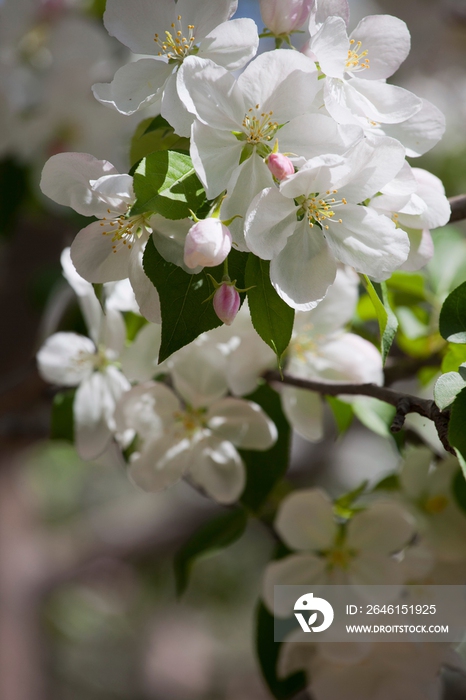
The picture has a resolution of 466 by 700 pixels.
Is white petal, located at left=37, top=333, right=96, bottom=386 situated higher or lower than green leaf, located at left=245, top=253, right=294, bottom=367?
lower

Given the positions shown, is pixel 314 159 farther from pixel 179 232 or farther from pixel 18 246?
pixel 18 246

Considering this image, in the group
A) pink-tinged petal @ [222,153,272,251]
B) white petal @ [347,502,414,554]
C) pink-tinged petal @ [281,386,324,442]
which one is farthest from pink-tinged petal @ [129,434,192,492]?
pink-tinged petal @ [222,153,272,251]

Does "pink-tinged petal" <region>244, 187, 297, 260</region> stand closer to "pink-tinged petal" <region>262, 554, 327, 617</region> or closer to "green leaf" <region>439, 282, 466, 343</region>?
"green leaf" <region>439, 282, 466, 343</region>

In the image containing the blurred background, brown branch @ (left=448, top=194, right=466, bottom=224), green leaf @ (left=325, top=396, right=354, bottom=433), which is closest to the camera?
brown branch @ (left=448, top=194, right=466, bottom=224)

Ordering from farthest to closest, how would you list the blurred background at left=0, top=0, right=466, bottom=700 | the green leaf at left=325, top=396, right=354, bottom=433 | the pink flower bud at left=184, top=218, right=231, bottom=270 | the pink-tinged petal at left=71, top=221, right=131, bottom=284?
the blurred background at left=0, top=0, right=466, bottom=700
the green leaf at left=325, top=396, right=354, bottom=433
the pink-tinged petal at left=71, top=221, right=131, bottom=284
the pink flower bud at left=184, top=218, right=231, bottom=270

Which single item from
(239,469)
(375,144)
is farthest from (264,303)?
(239,469)

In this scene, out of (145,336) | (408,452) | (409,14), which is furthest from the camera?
(409,14)
